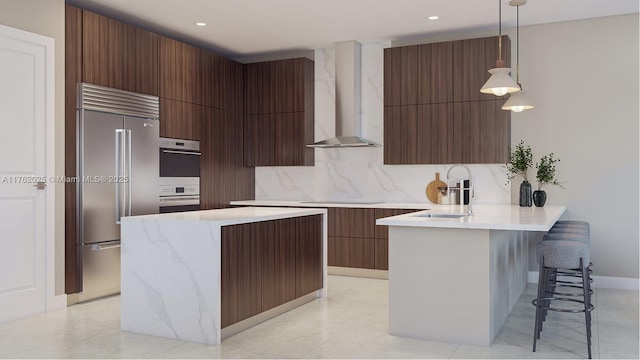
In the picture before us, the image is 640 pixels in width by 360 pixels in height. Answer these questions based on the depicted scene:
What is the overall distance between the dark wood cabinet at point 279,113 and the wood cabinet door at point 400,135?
3.29 feet

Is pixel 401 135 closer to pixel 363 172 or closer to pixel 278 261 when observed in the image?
pixel 363 172

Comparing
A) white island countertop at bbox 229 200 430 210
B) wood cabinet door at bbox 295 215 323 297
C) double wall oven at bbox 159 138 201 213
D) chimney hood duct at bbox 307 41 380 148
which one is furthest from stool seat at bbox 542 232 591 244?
double wall oven at bbox 159 138 201 213

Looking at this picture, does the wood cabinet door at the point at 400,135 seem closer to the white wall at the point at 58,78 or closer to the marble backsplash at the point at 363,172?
the marble backsplash at the point at 363,172

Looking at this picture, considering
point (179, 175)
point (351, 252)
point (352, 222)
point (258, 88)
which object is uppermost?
point (258, 88)

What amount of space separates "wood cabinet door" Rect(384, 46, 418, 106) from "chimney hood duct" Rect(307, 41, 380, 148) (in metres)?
0.37

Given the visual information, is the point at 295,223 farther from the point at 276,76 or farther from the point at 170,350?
the point at 276,76

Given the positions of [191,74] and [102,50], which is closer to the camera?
[102,50]

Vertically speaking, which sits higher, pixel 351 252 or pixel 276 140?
pixel 276 140

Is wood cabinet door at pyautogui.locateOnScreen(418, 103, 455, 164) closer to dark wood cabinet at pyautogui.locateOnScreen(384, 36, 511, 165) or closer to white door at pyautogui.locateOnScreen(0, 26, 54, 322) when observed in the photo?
dark wood cabinet at pyautogui.locateOnScreen(384, 36, 511, 165)

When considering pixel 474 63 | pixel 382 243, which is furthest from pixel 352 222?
pixel 474 63

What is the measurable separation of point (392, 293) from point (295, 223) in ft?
3.44

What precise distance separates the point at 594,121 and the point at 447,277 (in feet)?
9.63

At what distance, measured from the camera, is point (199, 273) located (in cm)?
356

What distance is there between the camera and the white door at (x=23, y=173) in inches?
165
